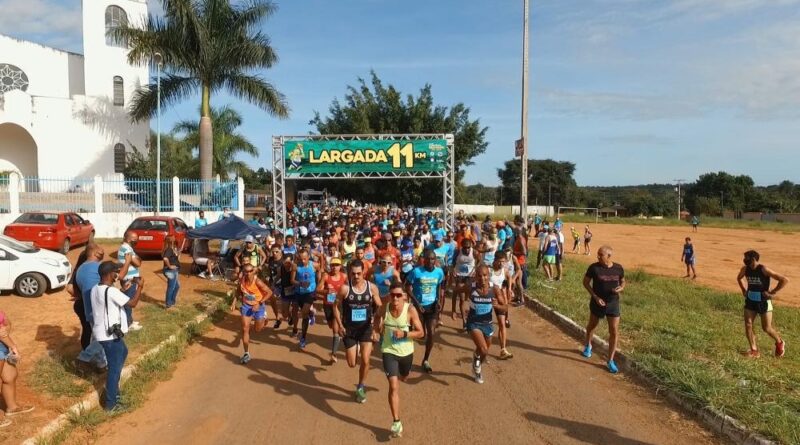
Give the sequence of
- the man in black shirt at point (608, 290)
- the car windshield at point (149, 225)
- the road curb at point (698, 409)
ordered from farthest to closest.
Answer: the car windshield at point (149, 225) < the man in black shirt at point (608, 290) < the road curb at point (698, 409)

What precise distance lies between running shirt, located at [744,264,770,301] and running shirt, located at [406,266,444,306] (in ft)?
15.6

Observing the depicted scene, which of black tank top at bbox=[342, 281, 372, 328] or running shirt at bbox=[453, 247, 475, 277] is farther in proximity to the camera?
running shirt at bbox=[453, 247, 475, 277]

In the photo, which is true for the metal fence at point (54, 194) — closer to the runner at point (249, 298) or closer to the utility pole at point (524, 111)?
the runner at point (249, 298)

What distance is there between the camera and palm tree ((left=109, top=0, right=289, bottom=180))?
21328 mm

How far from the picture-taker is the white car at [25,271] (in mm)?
10406

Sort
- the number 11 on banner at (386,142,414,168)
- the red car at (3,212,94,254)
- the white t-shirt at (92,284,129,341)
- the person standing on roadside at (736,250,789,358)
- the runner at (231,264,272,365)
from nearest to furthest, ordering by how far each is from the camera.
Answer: the white t-shirt at (92,284,129,341) < the runner at (231,264,272,365) < the person standing on roadside at (736,250,789,358) < the red car at (3,212,94,254) < the number 11 on banner at (386,142,414,168)

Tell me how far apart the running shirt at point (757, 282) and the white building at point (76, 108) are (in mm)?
29946

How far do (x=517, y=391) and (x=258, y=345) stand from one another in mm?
4316

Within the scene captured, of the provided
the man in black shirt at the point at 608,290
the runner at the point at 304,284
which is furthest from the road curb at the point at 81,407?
the man in black shirt at the point at 608,290

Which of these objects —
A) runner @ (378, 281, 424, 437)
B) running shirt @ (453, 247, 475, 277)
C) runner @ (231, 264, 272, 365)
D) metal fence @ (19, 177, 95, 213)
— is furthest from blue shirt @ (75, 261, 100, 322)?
metal fence @ (19, 177, 95, 213)

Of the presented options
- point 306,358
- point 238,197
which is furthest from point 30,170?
point 306,358

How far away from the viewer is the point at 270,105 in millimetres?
23609

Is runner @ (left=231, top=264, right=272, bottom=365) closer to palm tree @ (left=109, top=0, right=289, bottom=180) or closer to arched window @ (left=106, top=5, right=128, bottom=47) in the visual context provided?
palm tree @ (left=109, top=0, right=289, bottom=180)

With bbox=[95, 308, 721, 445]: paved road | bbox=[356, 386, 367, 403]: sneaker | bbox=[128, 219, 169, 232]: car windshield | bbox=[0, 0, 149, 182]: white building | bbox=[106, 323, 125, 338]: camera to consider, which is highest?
bbox=[0, 0, 149, 182]: white building
